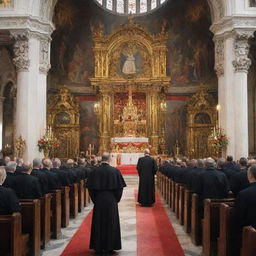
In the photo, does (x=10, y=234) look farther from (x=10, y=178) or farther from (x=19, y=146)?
(x=19, y=146)

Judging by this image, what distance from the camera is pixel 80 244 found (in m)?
8.52

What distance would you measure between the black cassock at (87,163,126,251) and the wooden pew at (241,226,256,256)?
3.10 metres

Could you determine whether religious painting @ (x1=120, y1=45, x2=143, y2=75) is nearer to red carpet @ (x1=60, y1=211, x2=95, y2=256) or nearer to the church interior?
the church interior

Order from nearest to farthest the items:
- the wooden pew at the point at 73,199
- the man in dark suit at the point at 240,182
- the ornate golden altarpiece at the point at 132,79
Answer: the man in dark suit at the point at 240,182
the wooden pew at the point at 73,199
the ornate golden altarpiece at the point at 132,79

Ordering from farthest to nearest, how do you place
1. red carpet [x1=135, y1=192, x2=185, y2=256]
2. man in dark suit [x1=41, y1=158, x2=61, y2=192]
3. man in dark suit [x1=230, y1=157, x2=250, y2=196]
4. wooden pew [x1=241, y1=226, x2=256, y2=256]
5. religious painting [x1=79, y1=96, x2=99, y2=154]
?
1. religious painting [x1=79, y1=96, x2=99, y2=154]
2. man in dark suit [x1=41, y1=158, x2=61, y2=192]
3. man in dark suit [x1=230, y1=157, x2=250, y2=196]
4. red carpet [x1=135, y1=192, x2=185, y2=256]
5. wooden pew [x1=241, y1=226, x2=256, y2=256]

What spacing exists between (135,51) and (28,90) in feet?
36.9

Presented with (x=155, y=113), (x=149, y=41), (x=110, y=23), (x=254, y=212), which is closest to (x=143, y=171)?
(x=254, y=212)

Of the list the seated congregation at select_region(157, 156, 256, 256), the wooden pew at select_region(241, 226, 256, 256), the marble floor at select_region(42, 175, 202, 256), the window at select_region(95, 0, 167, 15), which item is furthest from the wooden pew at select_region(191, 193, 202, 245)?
the window at select_region(95, 0, 167, 15)

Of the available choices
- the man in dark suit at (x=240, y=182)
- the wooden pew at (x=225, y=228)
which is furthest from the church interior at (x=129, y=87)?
the wooden pew at (x=225, y=228)

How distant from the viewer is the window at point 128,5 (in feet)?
105

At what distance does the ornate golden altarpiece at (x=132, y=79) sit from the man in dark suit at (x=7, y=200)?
22.5m

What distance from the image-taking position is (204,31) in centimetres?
2956

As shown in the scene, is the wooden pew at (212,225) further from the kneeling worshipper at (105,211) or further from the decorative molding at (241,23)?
the decorative molding at (241,23)

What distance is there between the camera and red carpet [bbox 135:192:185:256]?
789 cm
